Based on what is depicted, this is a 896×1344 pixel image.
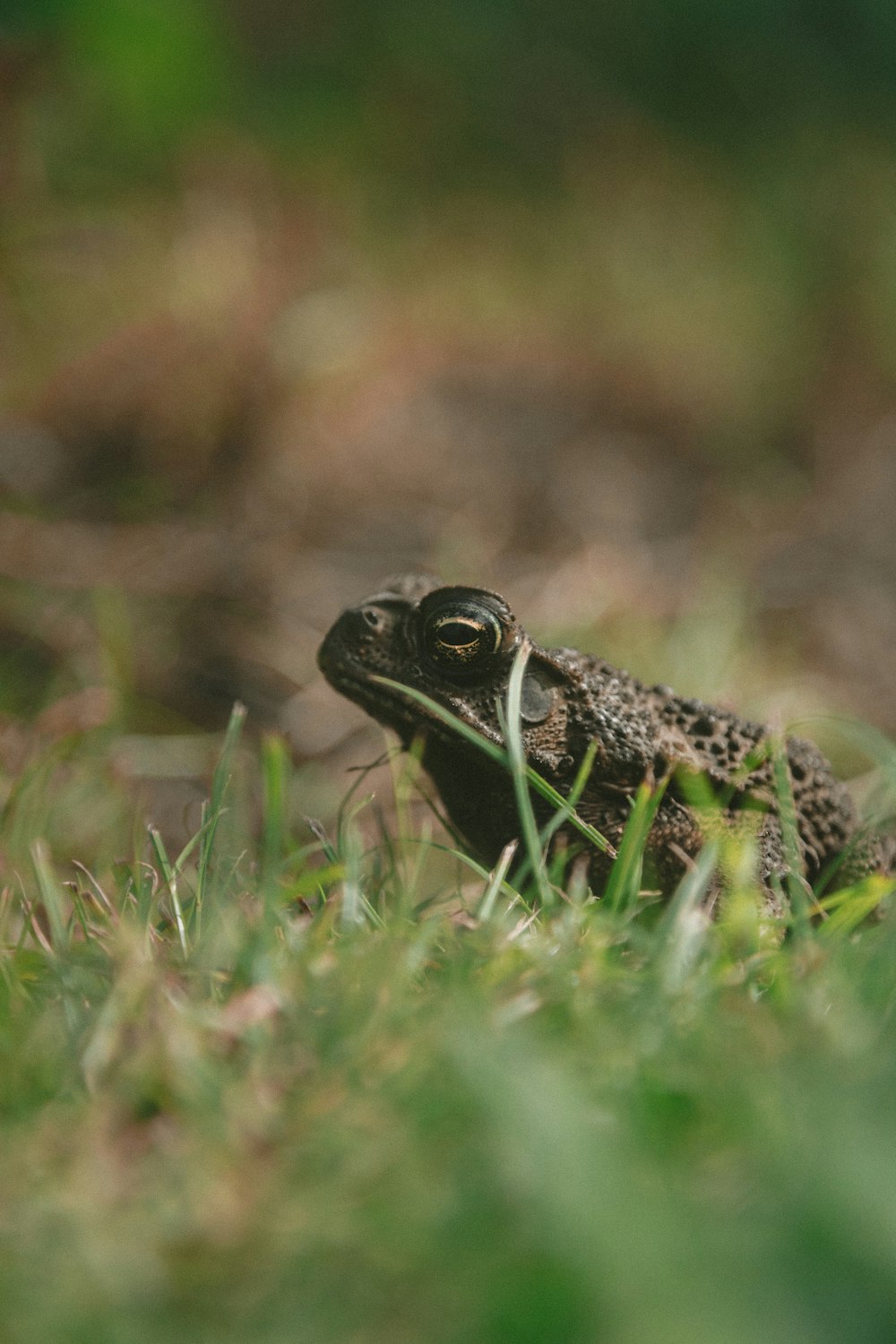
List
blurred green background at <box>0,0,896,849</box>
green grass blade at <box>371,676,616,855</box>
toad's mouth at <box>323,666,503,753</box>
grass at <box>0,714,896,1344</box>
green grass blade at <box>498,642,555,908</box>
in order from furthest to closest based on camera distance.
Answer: blurred green background at <box>0,0,896,849</box> < toad's mouth at <box>323,666,503,753</box> < green grass blade at <box>371,676,616,855</box> < green grass blade at <box>498,642,555,908</box> < grass at <box>0,714,896,1344</box>

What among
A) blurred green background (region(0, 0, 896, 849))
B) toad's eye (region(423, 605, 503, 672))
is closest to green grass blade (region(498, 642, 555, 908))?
toad's eye (region(423, 605, 503, 672))

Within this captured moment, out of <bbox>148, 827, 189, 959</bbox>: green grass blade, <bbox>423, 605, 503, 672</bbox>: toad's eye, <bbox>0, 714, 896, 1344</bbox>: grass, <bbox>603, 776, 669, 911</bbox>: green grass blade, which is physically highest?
<bbox>423, 605, 503, 672</bbox>: toad's eye

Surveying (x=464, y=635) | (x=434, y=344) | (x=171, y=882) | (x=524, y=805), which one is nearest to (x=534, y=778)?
(x=524, y=805)

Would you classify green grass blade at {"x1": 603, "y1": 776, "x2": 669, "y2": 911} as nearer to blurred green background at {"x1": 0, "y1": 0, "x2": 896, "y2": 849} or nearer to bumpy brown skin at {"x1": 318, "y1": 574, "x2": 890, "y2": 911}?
bumpy brown skin at {"x1": 318, "y1": 574, "x2": 890, "y2": 911}

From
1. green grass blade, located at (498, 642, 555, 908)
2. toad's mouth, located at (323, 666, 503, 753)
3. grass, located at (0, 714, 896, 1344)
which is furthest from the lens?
toad's mouth, located at (323, 666, 503, 753)

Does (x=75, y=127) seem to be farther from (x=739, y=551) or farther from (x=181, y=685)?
(x=739, y=551)

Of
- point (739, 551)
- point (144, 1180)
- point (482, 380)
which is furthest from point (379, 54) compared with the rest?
point (144, 1180)

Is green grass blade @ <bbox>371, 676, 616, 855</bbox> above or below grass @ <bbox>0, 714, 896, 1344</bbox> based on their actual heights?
above
